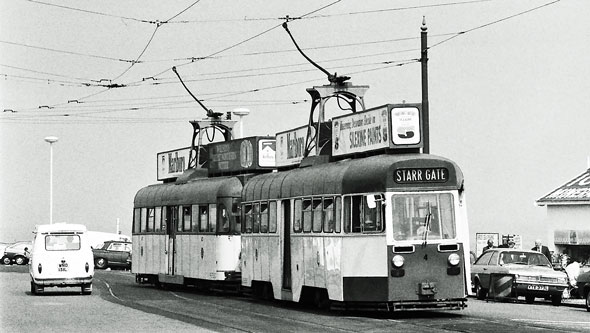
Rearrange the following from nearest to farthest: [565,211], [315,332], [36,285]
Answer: [315,332] < [36,285] < [565,211]

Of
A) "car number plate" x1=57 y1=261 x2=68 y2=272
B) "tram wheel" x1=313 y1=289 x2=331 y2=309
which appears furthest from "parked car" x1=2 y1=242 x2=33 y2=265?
"tram wheel" x1=313 y1=289 x2=331 y2=309

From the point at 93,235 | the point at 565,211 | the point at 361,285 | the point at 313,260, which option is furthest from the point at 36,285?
the point at 93,235

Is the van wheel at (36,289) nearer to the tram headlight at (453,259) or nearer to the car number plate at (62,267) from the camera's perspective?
the car number plate at (62,267)

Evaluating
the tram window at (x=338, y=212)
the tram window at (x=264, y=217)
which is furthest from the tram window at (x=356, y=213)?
the tram window at (x=264, y=217)

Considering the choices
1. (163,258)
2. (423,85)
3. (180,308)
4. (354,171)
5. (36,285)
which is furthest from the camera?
(163,258)

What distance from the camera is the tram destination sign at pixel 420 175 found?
23812 mm

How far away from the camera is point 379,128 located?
25.0 meters

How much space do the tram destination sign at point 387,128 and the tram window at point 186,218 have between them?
38.8 ft

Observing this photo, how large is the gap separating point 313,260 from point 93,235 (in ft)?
273

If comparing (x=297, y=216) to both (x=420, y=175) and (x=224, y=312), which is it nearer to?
(x=224, y=312)

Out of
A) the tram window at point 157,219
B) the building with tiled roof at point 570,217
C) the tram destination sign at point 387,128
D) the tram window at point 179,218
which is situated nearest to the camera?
the tram destination sign at point 387,128

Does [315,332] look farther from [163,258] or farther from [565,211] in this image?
[565,211]

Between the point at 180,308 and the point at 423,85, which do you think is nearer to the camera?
the point at 180,308

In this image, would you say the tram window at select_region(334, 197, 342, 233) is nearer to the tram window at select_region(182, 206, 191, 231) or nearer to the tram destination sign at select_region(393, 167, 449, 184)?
the tram destination sign at select_region(393, 167, 449, 184)
